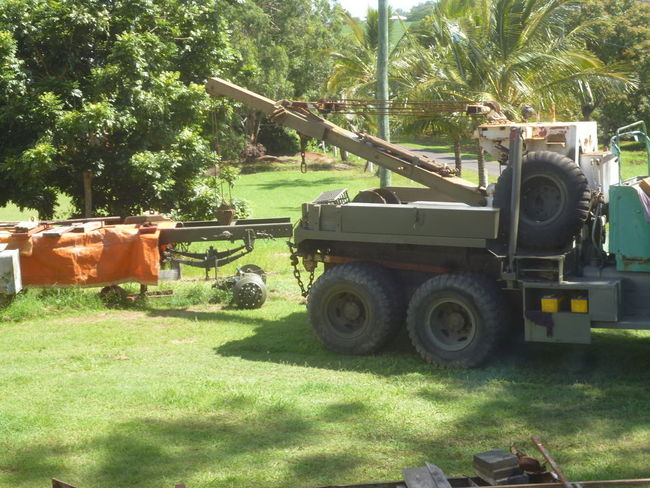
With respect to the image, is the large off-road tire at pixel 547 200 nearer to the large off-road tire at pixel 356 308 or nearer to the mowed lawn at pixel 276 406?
the mowed lawn at pixel 276 406

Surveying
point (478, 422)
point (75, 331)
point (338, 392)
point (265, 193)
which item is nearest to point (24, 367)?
point (75, 331)

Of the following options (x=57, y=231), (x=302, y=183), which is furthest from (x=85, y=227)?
(x=302, y=183)

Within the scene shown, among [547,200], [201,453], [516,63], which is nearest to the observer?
[201,453]

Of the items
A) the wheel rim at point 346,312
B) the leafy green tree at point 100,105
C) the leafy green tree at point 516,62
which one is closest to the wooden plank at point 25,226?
the leafy green tree at point 100,105

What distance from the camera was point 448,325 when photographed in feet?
34.2

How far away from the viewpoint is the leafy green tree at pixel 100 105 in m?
17.2

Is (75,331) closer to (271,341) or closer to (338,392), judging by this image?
(271,341)

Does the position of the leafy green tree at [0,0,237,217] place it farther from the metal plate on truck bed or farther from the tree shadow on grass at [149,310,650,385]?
the metal plate on truck bed

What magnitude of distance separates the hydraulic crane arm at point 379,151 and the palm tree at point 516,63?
8.13 m

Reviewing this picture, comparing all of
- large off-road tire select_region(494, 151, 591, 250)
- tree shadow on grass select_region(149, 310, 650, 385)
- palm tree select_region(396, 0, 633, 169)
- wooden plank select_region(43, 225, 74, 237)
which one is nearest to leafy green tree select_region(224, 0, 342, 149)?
palm tree select_region(396, 0, 633, 169)

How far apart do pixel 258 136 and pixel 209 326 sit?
45.0m

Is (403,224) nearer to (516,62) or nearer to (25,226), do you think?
(25,226)

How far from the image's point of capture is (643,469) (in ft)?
23.4

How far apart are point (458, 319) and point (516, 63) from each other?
11437mm
